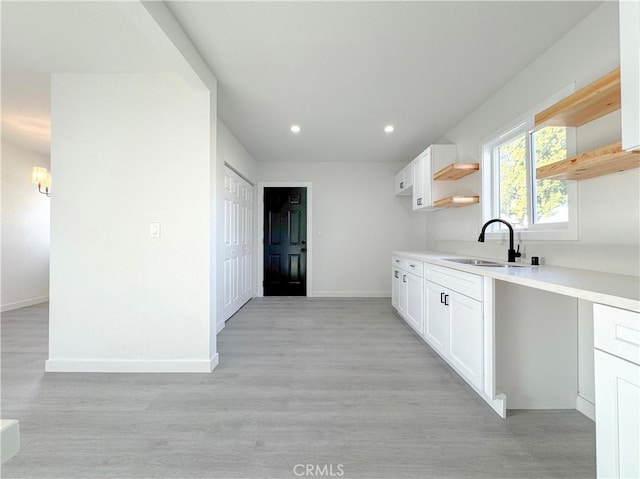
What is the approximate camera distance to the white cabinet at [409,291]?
3164 mm

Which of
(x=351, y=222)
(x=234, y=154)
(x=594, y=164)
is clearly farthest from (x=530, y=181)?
(x=234, y=154)

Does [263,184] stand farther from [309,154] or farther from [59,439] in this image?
[59,439]

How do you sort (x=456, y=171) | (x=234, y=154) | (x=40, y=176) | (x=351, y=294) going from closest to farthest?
(x=456, y=171) → (x=234, y=154) → (x=40, y=176) → (x=351, y=294)

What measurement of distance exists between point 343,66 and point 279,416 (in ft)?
8.43

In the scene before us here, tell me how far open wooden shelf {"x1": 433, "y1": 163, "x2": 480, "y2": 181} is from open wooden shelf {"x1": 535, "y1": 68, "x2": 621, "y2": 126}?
1225 mm

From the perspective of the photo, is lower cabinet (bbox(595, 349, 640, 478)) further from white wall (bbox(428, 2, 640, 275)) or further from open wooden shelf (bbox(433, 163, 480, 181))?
open wooden shelf (bbox(433, 163, 480, 181))

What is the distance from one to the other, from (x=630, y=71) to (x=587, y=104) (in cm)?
61

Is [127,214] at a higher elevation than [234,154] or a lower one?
lower

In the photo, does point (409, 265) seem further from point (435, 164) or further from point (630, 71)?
point (630, 71)

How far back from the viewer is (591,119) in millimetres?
1788

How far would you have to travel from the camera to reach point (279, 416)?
6.03 feet

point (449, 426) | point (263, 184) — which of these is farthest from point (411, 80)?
point (263, 184)

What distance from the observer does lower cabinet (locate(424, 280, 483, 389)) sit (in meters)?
1.99

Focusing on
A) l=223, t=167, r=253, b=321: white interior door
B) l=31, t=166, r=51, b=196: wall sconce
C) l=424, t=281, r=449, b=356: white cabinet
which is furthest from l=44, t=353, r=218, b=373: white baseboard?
l=31, t=166, r=51, b=196: wall sconce
